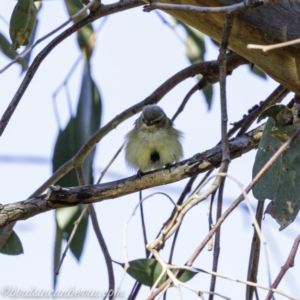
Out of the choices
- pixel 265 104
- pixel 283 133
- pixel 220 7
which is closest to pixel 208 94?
pixel 265 104

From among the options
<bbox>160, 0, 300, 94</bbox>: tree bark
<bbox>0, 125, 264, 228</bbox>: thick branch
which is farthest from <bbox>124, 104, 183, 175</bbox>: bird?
<bbox>160, 0, 300, 94</bbox>: tree bark

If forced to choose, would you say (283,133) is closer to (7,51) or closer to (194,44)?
(7,51)

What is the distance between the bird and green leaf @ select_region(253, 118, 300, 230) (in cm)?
142

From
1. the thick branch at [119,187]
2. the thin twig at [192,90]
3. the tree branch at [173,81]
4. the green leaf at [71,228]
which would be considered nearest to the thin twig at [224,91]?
the thick branch at [119,187]

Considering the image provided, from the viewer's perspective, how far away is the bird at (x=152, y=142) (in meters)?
3.92

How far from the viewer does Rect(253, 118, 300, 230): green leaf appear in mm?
2373

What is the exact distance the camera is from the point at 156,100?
12.2 ft

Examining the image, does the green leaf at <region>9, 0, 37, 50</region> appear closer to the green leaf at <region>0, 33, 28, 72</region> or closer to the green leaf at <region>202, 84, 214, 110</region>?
the green leaf at <region>0, 33, 28, 72</region>

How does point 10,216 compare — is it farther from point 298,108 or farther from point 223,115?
point 298,108

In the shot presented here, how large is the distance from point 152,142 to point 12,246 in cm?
137

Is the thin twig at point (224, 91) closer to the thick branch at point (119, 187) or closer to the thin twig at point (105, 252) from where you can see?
the thick branch at point (119, 187)

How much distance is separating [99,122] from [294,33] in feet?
5.77

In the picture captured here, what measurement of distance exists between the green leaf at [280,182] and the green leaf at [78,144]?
1.45m

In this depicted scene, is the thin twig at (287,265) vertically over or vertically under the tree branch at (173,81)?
under
